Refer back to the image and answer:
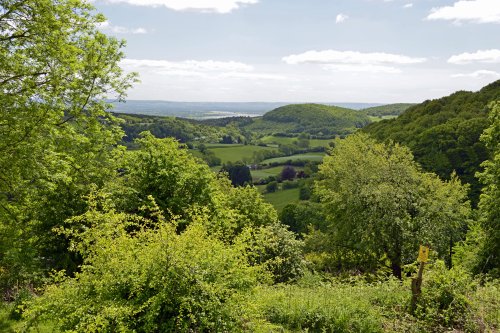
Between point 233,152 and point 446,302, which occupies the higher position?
point 446,302

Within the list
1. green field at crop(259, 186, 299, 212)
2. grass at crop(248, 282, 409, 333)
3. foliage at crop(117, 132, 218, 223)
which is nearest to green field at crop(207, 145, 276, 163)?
green field at crop(259, 186, 299, 212)

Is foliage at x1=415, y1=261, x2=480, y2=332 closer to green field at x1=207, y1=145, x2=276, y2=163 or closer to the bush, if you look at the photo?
the bush

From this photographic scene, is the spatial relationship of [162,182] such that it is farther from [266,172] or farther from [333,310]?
[266,172]

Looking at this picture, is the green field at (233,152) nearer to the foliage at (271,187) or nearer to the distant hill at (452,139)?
the foliage at (271,187)

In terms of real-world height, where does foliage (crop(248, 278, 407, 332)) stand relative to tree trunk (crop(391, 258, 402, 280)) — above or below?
above

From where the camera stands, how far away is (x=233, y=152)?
159000mm

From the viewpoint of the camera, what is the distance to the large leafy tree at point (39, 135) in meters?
11.3

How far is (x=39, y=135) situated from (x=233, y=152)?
484 feet

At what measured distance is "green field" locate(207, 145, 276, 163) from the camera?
14880 centimetres

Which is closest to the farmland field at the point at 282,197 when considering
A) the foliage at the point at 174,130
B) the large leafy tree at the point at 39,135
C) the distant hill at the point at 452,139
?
the distant hill at the point at 452,139

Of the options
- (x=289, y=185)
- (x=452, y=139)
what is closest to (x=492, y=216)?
(x=452, y=139)

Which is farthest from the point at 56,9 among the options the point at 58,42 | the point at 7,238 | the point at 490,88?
the point at 490,88

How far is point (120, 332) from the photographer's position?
677 cm

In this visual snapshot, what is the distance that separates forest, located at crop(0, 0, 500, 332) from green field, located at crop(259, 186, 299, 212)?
220 ft
